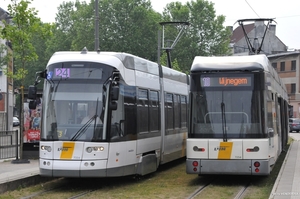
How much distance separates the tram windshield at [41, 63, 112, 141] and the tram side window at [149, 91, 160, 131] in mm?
2863

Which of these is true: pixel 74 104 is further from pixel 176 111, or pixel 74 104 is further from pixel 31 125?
pixel 31 125

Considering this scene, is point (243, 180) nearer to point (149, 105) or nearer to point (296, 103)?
point (149, 105)

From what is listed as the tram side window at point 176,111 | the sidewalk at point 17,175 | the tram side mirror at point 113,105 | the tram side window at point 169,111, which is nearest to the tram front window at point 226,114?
the tram side mirror at point 113,105

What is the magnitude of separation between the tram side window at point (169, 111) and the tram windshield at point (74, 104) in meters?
4.74

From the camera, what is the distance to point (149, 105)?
16469 millimetres

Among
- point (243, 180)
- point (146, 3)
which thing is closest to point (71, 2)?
point (146, 3)

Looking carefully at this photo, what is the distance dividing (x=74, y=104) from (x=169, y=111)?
5519 mm

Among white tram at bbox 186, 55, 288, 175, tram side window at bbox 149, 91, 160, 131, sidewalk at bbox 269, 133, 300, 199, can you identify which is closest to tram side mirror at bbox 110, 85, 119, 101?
white tram at bbox 186, 55, 288, 175

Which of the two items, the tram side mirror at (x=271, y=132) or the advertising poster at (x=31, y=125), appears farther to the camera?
the advertising poster at (x=31, y=125)

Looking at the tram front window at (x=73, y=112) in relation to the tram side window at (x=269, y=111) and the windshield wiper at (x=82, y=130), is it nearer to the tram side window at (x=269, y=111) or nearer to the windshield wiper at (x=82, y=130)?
the windshield wiper at (x=82, y=130)

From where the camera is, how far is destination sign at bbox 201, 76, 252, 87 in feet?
48.9

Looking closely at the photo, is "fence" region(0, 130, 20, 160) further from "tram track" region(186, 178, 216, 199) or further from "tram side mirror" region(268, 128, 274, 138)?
"tram side mirror" region(268, 128, 274, 138)

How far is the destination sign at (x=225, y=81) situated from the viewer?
1491cm

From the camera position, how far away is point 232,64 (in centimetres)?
1520
